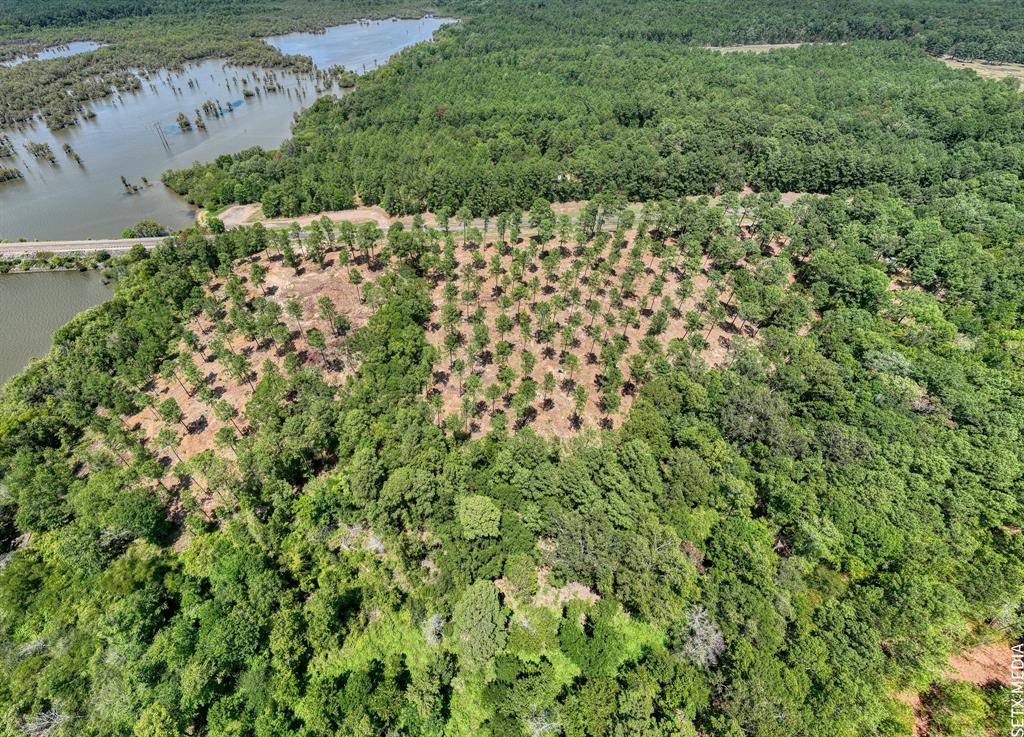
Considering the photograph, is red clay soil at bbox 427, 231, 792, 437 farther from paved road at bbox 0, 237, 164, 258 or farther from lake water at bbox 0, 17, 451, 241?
lake water at bbox 0, 17, 451, 241

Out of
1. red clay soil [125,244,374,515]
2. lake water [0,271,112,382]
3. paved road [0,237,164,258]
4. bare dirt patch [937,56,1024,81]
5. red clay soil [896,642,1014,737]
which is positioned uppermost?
bare dirt patch [937,56,1024,81]

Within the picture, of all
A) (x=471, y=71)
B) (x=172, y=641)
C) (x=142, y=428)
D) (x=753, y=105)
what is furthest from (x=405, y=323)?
(x=471, y=71)

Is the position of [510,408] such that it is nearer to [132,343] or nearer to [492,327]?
[492,327]

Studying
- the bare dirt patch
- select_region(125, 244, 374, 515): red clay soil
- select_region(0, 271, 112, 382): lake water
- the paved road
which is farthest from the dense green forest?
the bare dirt patch

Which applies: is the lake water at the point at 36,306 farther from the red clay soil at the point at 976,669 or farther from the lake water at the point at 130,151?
the red clay soil at the point at 976,669

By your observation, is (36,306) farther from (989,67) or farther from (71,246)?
(989,67)

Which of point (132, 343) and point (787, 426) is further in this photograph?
point (132, 343)

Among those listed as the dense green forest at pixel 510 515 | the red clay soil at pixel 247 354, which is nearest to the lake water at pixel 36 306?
the dense green forest at pixel 510 515
